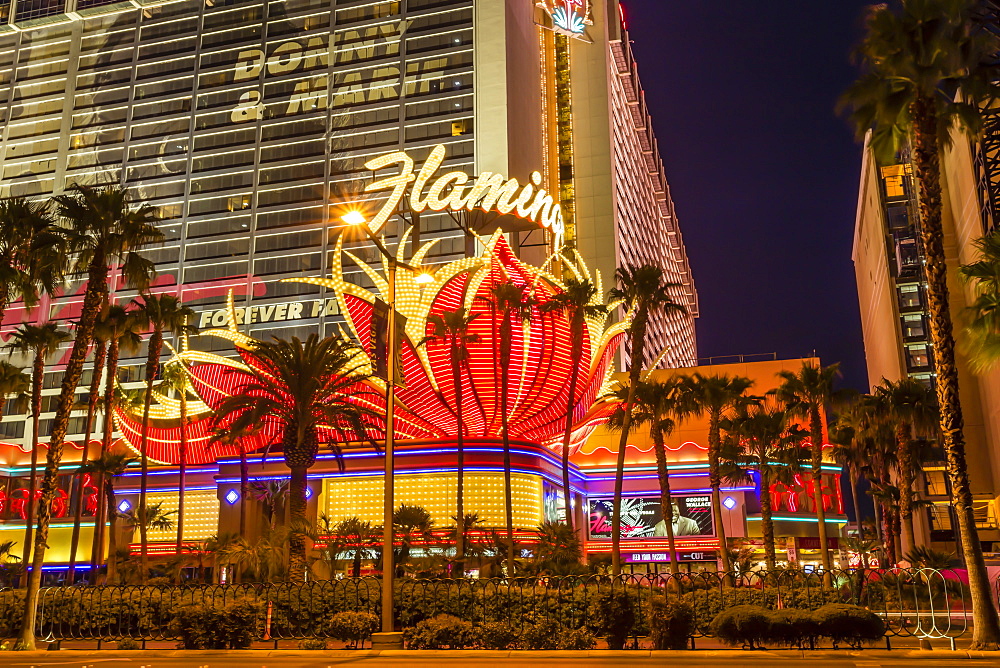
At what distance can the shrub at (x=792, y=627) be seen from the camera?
1941 centimetres

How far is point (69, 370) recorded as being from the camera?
2758 centimetres

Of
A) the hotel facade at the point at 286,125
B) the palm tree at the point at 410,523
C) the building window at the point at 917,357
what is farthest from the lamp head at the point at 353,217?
the building window at the point at 917,357

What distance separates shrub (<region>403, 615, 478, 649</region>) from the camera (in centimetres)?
2122

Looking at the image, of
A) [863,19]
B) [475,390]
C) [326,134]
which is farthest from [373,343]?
[326,134]

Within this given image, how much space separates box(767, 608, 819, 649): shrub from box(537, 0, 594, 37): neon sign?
9659 centimetres

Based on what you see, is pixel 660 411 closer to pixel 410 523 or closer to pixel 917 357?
pixel 410 523

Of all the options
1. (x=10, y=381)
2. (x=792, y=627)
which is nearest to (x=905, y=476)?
(x=792, y=627)

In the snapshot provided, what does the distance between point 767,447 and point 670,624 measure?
30725 mm

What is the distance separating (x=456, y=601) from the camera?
77.0ft

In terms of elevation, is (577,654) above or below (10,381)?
below

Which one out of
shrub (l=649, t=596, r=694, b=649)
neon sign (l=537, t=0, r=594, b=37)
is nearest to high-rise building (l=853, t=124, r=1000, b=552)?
shrub (l=649, t=596, r=694, b=649)

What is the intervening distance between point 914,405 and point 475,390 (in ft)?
69.4

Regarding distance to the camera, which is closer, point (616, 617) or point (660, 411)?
point (616, 617)

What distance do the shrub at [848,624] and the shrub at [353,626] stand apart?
10377 millimetres
